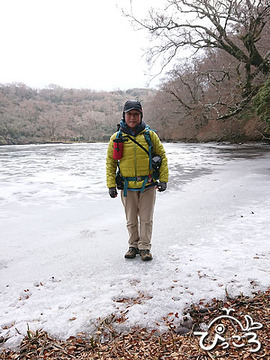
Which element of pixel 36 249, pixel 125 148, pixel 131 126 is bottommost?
pixel 36 249

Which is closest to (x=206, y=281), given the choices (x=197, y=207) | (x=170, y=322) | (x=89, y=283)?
(x=170, y=322)

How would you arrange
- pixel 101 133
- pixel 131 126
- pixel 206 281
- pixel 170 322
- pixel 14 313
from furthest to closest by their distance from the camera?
pixel 101 133 < pixel 131 126 < pixel 206 281 < pixel 14 313 < pixel 170 322

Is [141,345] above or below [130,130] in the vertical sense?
below

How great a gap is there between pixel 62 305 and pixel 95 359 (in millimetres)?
781

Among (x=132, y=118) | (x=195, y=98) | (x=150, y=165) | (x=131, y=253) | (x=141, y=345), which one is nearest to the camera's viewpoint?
(x=141, y=345)

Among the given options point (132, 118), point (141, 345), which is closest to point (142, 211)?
point (132, 118)

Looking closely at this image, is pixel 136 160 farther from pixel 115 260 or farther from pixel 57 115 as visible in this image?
pixel 57 115

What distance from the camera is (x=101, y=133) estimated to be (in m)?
97.8

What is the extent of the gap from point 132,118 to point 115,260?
1.86 meters

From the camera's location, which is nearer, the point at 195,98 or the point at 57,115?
the point at 195,98

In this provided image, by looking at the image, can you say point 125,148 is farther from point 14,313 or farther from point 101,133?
point 101,133

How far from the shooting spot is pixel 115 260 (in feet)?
11.6

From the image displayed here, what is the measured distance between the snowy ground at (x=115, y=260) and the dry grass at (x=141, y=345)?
0.11 metres

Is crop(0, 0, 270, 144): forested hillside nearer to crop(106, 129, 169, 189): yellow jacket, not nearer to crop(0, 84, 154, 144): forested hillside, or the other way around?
crop(0, 84, 154, 144): forested hillside
